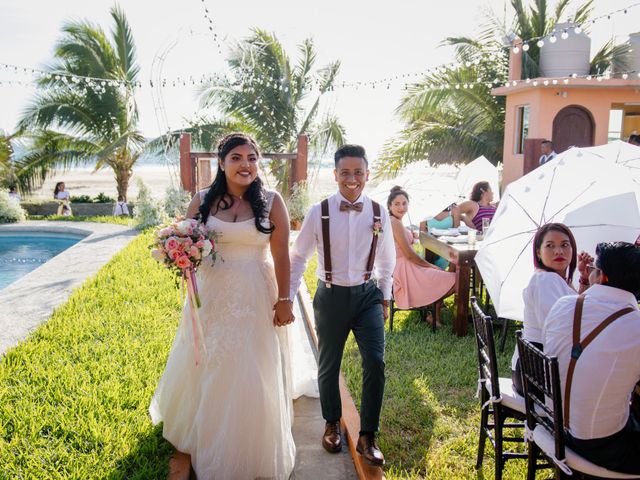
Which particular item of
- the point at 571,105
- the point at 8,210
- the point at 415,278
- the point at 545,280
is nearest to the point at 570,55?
the point at 571,105

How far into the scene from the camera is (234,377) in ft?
12.1

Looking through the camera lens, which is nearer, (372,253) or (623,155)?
(372,253)

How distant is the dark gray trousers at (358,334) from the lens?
381cm

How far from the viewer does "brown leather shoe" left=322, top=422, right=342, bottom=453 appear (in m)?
4.05

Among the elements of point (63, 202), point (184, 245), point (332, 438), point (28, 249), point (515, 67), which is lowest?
point (28, 249)

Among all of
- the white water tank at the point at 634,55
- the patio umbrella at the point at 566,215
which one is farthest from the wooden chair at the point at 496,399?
the white water tank at the point at 634,55

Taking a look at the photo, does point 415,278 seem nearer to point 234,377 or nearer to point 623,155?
point 623,155

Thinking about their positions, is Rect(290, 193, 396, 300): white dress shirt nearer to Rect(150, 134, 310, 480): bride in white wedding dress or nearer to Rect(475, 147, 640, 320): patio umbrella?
Rect(150, 134, 310, 480): bride in white wedding dress

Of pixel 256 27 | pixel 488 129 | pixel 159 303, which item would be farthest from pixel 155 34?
pixel 488 129

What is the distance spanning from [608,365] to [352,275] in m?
1.64

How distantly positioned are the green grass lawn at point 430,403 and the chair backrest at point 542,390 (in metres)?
0.81

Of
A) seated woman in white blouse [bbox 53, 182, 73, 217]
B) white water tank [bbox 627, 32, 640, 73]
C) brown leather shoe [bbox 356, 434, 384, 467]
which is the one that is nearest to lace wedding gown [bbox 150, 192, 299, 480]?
brown leather shoe [bbox 356, 434, 384, 467]

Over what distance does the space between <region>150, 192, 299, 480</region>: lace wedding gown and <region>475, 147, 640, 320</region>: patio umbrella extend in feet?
6.31

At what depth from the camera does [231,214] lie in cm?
388
